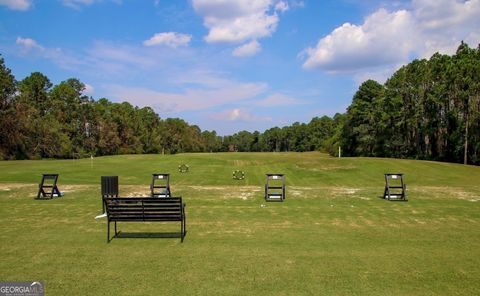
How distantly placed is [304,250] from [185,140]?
435 feet

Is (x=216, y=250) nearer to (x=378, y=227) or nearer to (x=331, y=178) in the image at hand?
(x=378, y=227)

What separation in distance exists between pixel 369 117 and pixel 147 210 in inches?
2760

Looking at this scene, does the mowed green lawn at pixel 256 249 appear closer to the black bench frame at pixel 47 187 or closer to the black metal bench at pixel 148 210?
the black bench frame at pixel 47 187

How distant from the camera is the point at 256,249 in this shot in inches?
336

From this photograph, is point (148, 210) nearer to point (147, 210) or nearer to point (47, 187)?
point (147, 210)

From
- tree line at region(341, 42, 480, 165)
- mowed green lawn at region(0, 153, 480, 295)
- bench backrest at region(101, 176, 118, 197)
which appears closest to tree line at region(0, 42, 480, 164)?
tree line at region(341, 42, 480, 165)

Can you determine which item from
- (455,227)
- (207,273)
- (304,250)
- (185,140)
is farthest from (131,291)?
(185,140)

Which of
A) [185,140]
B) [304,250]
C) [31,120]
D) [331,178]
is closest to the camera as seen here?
[304,250]

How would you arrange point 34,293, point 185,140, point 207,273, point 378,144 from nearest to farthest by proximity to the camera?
1. point 34,293
2. point 207,273
3. point 378,144
4. point 185,140

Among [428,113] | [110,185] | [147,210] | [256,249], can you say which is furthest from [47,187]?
[428,113]

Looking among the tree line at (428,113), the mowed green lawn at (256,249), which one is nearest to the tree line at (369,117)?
the tree line at (428,113)

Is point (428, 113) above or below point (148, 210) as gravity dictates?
above

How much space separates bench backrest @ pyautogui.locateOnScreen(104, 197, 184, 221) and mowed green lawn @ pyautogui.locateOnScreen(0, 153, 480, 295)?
61 centimetres

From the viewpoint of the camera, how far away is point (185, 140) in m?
139
